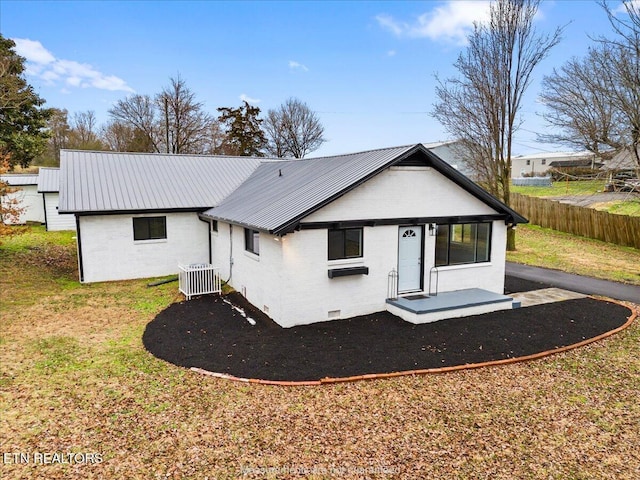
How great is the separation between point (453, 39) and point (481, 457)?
74.6ft

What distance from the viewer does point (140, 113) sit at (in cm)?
4491

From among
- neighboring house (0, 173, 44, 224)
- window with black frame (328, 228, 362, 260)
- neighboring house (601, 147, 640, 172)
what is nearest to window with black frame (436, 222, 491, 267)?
window with black frame (328, 228, 362, 260)

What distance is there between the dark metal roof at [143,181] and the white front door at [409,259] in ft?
27.4

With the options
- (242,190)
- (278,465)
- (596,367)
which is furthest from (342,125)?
(278,465)

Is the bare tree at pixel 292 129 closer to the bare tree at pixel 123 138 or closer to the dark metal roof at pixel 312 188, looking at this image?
the bare tree at pixel 123 138

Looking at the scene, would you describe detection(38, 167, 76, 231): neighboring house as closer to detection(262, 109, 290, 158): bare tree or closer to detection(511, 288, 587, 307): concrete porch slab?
detection(511, 288, 587, 307): concrete porch slab

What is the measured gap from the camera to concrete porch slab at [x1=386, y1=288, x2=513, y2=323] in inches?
428

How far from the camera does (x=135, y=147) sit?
43.9 meters

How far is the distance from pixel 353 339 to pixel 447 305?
10.1 ft

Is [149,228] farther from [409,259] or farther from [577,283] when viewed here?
[577,283]

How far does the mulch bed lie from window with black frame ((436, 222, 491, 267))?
199 cm

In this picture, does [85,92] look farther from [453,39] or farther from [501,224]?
[501,224]

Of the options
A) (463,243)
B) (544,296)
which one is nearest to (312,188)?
(463,243)

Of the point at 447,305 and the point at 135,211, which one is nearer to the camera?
the point at 447,305
